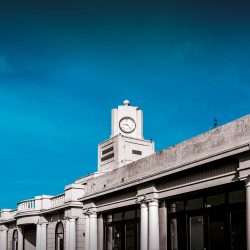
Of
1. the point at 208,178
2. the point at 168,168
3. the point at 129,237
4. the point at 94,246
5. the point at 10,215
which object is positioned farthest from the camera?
the point at 10,215

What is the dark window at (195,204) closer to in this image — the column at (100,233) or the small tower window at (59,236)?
the column at (100,233)

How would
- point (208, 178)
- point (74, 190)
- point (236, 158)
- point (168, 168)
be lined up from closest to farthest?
point (236, 158) → point (208, 178) → point (168, 168) → point (74, 190)

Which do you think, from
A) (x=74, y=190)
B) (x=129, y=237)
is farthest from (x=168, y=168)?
(x=74, y=190)

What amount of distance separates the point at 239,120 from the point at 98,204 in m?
9.98

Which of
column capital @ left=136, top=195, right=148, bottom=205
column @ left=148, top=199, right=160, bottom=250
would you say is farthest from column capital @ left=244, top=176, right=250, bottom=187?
column capital @ left=136, top=195, right=148, bottom=205

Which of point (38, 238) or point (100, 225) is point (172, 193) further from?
point (38, 238)

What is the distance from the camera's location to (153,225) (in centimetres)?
1827

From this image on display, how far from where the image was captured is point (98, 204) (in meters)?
22.8

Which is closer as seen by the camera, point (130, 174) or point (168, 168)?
Answer: point (168, 168)

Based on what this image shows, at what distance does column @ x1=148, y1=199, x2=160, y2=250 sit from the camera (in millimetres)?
18141

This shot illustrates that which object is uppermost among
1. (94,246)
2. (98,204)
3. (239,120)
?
(239,120)

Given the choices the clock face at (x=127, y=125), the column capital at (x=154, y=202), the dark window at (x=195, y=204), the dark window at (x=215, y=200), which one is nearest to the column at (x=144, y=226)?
the column capital at (x=154, y=202)

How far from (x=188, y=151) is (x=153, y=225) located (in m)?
3.23

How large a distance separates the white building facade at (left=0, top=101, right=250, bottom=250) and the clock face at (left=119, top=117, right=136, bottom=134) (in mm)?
23178
